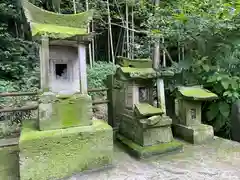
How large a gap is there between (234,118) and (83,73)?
9.42ft

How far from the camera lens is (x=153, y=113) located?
Answer: 299 cm

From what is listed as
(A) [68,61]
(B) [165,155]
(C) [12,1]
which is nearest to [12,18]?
(C) [12,1]

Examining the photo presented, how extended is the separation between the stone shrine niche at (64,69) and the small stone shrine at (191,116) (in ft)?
6.21

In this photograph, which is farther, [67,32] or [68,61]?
[68,61]

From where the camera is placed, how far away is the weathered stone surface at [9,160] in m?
2.53

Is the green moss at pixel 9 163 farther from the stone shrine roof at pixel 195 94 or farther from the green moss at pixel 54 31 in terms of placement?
the stone shrine roof at pixel 195 94

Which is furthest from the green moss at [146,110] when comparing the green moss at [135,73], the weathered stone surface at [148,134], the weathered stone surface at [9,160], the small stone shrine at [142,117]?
the weathered stone surface at [9,160]

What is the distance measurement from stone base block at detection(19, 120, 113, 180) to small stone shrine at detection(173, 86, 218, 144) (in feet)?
5.37

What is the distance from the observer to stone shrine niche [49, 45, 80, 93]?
8.86ft

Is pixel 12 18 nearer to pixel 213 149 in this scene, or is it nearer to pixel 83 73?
pixel 83 73

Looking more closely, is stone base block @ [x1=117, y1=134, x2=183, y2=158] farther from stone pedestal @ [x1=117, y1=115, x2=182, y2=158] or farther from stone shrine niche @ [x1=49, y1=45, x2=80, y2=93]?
stone shrine niche @ [x1=49, y1=45, x2=80, y2=93]

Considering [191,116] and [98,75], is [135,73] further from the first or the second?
[98,75]

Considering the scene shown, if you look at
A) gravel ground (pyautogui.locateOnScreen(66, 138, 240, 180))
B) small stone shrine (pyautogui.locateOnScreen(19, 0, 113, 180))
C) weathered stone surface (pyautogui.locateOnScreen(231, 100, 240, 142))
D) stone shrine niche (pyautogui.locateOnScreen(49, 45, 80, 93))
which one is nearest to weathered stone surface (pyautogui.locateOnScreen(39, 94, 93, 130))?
small stone shrine (pyautogui.locateOnScreen(19, 0, 113, 180))

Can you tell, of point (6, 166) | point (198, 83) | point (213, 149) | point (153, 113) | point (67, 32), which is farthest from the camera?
point (198, 83)
